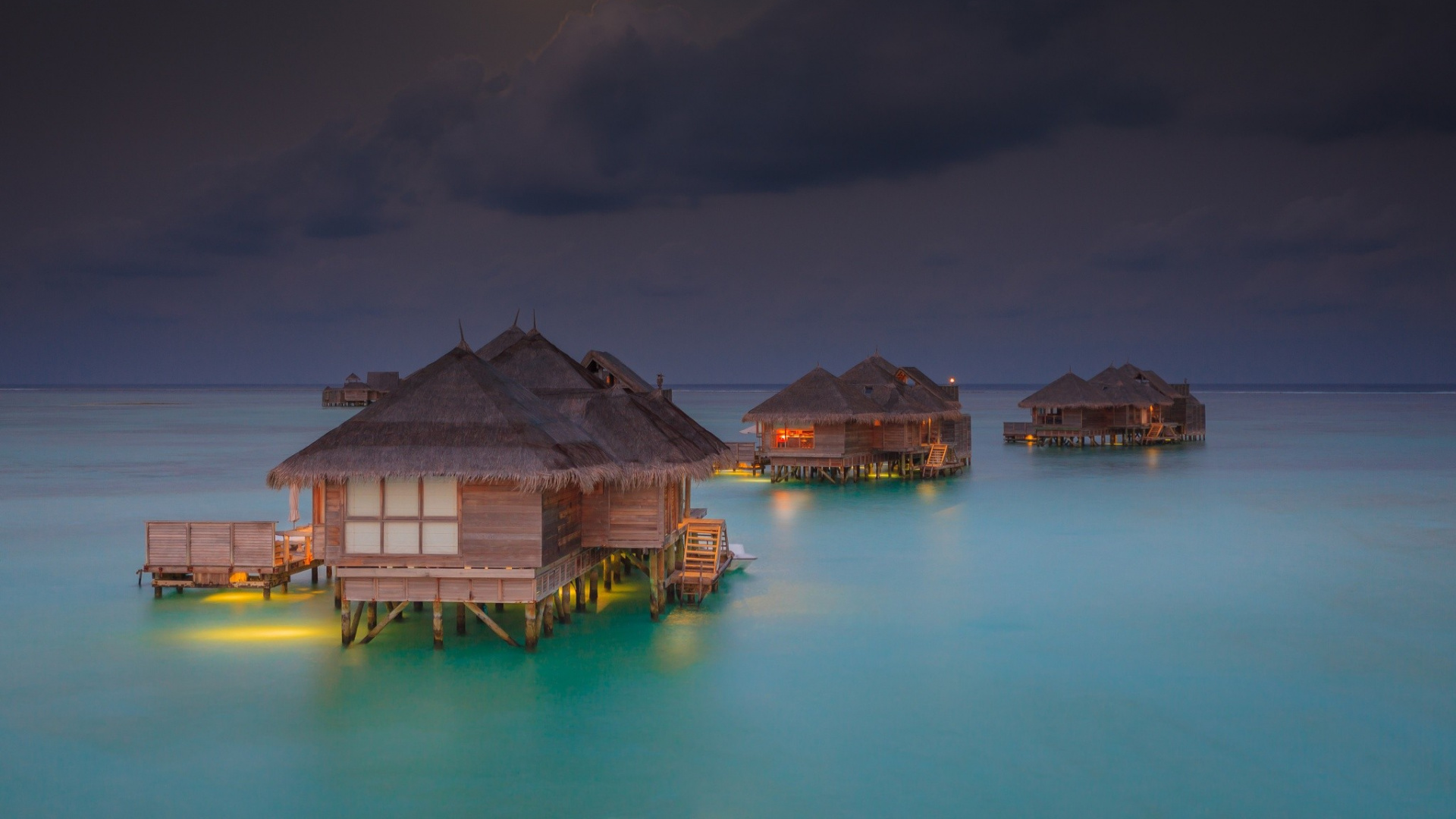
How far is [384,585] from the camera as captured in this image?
1416 centimetres

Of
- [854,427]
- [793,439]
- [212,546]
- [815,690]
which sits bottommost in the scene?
[815,690]

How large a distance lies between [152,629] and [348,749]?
6894 mm

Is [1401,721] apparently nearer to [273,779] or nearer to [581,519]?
[581,519]

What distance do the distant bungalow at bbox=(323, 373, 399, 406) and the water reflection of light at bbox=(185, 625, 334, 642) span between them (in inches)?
3224

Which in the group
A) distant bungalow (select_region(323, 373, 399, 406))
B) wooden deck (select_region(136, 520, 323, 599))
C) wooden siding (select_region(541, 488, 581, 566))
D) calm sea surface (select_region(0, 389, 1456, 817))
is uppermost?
distant bungalow (select_region(323, 373, 399, 406))

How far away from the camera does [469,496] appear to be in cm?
1434

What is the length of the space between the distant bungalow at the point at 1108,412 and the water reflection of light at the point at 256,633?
46214 mm

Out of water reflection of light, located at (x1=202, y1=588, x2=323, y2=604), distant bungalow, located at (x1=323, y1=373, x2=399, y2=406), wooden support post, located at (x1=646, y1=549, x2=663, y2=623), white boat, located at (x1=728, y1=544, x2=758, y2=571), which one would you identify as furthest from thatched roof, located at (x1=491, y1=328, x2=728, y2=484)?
distant bungalow, located at (x1=323, y1=373, x2=399, y2=406)

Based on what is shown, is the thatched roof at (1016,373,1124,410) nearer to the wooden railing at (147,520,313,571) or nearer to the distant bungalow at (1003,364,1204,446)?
the distant bungalow at (1003,364,1204,446)

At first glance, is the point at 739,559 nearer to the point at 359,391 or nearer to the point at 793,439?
the point at 793,439

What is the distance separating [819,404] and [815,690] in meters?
24.4

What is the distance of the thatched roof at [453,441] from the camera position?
13.9 meters

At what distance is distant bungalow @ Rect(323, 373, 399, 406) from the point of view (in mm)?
98188

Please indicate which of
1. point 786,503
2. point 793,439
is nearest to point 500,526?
point 786,503
